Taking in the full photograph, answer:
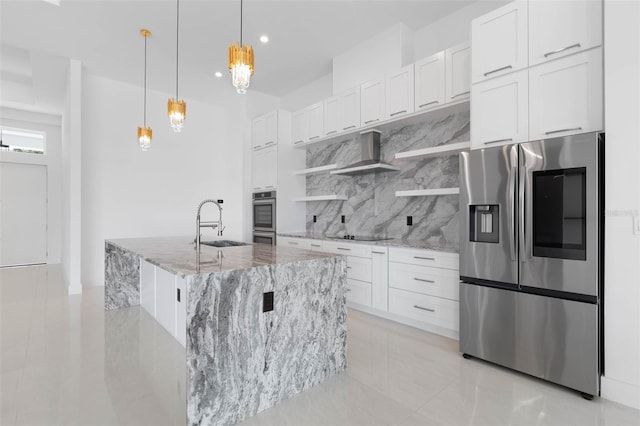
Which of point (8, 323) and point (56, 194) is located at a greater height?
point (56, 194)

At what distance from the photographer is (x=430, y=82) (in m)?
3.31

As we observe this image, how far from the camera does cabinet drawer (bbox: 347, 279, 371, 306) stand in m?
3.65

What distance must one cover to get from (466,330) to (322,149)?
3441mm

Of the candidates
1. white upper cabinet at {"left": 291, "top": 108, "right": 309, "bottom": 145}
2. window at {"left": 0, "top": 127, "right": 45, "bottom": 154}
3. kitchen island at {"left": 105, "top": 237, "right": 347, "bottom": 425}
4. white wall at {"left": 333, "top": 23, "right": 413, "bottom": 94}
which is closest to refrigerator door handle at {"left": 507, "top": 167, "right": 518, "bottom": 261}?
kitchen island at {"left": 105, "top": 237, "right": 347, "bottom": 425}

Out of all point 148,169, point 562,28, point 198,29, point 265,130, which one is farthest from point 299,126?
point 562,28

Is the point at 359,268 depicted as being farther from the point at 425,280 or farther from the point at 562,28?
the point at 562,28

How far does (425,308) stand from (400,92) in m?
2.36

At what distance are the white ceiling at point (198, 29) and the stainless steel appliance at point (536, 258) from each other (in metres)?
2.18

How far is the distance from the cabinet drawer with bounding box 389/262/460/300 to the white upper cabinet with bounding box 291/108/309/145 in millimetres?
2490

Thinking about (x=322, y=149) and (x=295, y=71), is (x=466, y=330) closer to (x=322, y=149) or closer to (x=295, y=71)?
(x=322, y=149)

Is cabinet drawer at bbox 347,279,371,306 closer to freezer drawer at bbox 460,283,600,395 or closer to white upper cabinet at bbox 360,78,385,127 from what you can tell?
freezer drawer at bbox 460,283,600,395

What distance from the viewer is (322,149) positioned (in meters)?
5.14

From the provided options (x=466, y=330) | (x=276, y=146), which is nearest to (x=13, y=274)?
(x=276, y=146)

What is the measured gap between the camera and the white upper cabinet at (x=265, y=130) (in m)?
5.07
